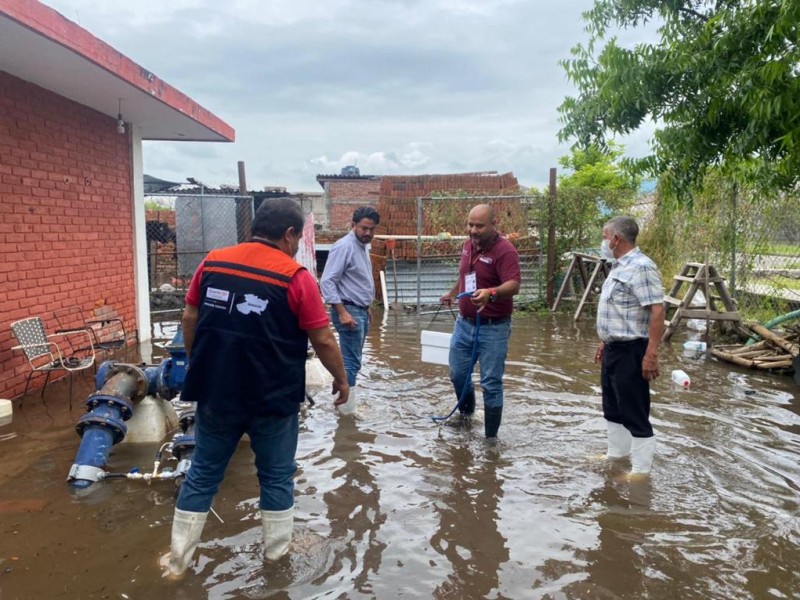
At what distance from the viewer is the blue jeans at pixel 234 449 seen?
3002mm

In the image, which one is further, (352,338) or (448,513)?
(352,338)

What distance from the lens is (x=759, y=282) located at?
31.5 ft

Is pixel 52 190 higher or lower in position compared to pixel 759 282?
higher

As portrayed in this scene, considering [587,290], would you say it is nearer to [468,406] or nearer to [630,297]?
[468,406]

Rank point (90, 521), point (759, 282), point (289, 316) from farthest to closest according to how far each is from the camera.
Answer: point (759, 282), point (90, 521), point (289, 316)

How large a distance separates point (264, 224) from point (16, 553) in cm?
224

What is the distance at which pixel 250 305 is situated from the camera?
112 inches

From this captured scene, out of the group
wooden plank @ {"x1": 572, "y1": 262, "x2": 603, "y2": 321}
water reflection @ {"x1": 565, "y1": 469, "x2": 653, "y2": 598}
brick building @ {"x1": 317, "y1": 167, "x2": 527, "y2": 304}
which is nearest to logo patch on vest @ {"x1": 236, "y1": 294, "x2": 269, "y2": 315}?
water reflection @ {"x1": 565, "y1": 469, "x2": 653, "y2": 598}

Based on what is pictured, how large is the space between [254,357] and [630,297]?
2.59m

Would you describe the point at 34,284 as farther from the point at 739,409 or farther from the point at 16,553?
the point at 739,409

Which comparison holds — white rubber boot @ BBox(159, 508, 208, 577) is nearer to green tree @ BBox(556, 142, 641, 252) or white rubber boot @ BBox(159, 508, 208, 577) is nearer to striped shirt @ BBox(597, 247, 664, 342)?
striped shirt @ BBox(597, 247, 664, 342)

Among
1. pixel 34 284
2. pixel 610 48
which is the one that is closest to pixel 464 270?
pixel 610 48

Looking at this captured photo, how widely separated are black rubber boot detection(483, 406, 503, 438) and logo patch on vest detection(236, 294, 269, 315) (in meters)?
2.69

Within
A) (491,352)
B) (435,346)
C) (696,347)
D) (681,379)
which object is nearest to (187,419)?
(491,352)
